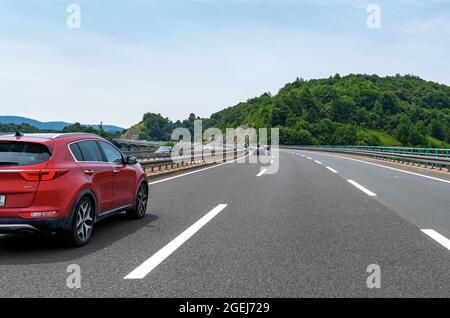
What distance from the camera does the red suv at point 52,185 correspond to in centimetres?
538

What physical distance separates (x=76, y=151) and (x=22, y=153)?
751 mm

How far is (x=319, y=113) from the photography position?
156625mm

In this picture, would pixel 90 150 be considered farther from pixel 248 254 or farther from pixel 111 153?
pixel 248 254

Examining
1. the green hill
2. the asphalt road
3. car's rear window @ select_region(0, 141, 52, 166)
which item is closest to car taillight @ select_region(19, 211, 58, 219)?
the asphalt road

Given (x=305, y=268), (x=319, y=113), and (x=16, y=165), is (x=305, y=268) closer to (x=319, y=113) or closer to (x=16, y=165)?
(x=16, y=165)

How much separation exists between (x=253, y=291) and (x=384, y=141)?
134762 millimetres

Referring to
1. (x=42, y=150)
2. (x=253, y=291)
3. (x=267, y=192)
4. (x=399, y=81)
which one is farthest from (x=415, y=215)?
(x=399, y=81)

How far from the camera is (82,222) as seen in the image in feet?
19.9

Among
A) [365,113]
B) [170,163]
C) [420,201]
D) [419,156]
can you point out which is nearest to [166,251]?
[420,201]

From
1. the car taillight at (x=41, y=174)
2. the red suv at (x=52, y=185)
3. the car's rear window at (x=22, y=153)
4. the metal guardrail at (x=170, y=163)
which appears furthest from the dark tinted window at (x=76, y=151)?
the metal guardrail at (x=170, y=163)

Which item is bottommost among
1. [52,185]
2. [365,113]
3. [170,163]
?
[170,163]

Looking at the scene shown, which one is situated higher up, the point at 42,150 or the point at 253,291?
the point at 42,150

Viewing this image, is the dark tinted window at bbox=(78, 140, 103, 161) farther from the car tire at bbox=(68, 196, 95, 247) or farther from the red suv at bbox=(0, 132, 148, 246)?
the car tire at bbox=(68, 196, 95, 247)

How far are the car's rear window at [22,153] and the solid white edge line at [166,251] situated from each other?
70.4 inches
